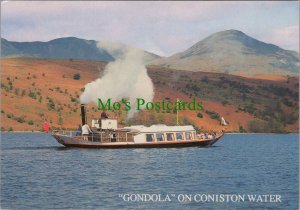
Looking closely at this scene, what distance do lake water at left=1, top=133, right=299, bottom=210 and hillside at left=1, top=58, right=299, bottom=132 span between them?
55.2 m

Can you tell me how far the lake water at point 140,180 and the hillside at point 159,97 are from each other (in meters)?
55.2

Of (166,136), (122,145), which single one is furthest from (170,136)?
(122,145)

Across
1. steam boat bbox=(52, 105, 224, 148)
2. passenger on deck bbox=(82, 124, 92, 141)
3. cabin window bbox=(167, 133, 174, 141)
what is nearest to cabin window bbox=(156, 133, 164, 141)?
steam boat bbox=(52, 105, 224, 148)

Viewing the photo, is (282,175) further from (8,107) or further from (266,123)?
(266,123)

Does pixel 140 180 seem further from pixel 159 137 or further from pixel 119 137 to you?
pixel 159 137

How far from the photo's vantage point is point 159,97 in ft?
510

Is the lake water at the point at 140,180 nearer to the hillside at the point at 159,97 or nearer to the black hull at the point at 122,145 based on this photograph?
the black hull at the point at 122,145

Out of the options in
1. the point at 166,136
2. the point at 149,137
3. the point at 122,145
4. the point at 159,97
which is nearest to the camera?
the point at 122,145

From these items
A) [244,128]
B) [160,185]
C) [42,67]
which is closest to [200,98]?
[244,128]

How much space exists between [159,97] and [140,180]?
10797 cm

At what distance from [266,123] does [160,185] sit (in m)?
116

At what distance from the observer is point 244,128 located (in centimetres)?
15338

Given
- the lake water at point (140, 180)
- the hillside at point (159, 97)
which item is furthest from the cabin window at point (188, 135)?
the hillside at point (159, 97)

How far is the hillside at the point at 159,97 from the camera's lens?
13462 cm
